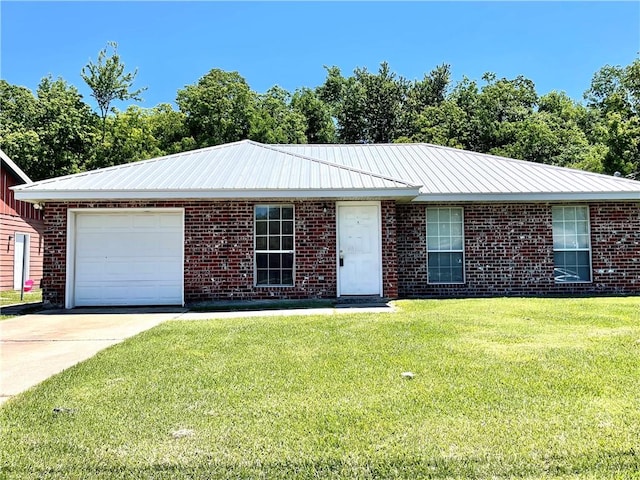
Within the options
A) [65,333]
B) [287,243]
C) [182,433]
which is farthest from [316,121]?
[182,433]

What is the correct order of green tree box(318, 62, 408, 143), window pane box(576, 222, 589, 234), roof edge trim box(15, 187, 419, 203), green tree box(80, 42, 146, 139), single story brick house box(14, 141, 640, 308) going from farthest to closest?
green tree box(318, 62, 408, 143) < green tree box(80, 42, 146, 139) < window pane box(576, 222, 589, 234) < single story brick house box(14, 141, 640, 308) < roof edge trim box(15, 187, 419, 203)

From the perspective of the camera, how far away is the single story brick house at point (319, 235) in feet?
35.9

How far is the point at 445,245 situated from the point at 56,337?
8.79m

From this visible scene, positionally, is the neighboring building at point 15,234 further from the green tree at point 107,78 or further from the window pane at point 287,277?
the green tree at point 107,78

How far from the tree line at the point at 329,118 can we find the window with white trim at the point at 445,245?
20329mm

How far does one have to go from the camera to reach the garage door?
11.2 metres

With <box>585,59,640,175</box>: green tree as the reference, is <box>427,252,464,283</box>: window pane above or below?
below

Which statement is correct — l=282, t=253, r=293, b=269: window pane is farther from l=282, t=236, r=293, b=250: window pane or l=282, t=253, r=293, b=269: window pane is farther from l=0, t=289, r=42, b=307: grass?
l=0, t=289, r=42, b=307: grass

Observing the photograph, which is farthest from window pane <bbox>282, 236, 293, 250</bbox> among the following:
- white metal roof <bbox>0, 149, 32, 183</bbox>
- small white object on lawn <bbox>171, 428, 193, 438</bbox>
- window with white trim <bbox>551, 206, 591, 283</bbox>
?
white metal roof <bbox>0, 149, 32, 183</bbox>

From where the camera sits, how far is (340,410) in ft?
13.0

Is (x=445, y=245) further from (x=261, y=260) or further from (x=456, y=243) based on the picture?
(x=261, y=260)

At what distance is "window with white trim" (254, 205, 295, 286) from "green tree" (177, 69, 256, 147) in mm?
24944

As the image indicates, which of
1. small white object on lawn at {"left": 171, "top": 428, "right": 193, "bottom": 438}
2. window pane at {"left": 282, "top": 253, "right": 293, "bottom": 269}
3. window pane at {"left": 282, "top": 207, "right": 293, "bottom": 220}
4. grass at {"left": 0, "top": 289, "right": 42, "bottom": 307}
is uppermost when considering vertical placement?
window pane at {"left": 282, "top": 207, "right": 293, "bottom": 220}

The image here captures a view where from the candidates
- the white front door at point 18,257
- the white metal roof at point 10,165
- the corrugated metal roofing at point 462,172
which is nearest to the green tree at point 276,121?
the white metal roof at point 10,165
